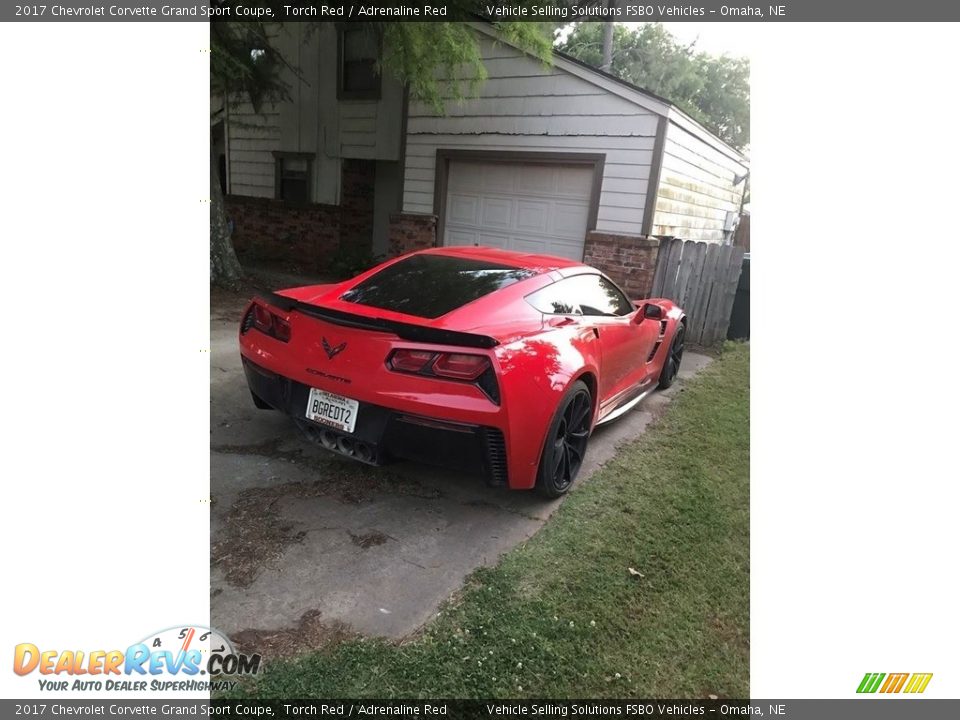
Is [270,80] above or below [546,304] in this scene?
above

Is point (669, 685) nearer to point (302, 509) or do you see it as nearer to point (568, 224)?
point (302, 509)

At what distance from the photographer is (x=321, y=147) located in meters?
11.3

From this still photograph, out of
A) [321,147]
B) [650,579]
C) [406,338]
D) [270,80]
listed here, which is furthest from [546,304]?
[321,147]

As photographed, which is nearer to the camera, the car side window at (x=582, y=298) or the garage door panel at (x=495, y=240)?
the car side window at (x=582, y=298)

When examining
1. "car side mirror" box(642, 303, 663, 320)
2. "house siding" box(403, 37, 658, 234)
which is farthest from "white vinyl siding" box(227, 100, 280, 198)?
"car side mirror" box(642, 303, 663, 320)

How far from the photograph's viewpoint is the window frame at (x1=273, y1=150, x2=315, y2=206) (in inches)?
459

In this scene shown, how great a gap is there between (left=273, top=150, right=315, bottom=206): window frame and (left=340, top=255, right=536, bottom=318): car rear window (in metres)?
8.81

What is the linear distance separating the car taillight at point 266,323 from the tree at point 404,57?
4.26 m

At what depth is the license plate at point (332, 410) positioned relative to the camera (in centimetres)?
279

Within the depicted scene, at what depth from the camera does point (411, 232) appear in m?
9.71

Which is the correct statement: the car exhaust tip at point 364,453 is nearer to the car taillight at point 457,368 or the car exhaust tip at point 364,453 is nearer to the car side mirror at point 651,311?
the car taillight at point 457,368

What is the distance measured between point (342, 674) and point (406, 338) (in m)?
1.40

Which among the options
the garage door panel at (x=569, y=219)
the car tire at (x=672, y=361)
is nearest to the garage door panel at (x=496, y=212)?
the garage door panel at (x=569, y=219)
